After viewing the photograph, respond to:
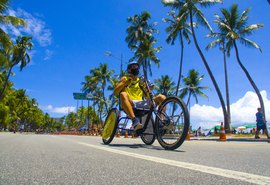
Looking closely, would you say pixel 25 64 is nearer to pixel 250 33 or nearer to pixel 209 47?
pixel 209 47

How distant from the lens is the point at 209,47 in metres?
34.9

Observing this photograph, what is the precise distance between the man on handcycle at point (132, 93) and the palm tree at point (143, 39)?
36729mm

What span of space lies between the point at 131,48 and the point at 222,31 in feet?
46.9

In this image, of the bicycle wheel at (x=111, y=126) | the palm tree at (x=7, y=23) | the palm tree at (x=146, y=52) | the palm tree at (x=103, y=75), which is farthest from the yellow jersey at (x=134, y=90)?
the palm tree at (x=103, y=75)

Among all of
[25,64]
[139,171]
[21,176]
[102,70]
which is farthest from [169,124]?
[102,70]

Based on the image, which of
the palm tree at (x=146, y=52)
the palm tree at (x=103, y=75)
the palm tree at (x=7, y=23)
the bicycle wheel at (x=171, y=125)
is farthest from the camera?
the palm tree at (x=103, y=75)

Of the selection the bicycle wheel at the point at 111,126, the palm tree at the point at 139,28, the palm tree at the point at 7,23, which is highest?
the palm tree at the point at 139,28

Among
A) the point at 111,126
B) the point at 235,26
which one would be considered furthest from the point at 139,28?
the point at 111,126

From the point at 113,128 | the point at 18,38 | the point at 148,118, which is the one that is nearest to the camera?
the point at 148,118

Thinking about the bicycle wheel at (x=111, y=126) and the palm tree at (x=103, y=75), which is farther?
the palm tree at (x=103, y=75)

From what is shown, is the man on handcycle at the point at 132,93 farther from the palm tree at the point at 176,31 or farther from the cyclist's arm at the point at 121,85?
the palm tree at the point at 176,31

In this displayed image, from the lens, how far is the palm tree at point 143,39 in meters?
42.4

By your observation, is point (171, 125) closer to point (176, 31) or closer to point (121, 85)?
point (121, 85)

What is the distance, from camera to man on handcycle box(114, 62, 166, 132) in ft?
17.1
